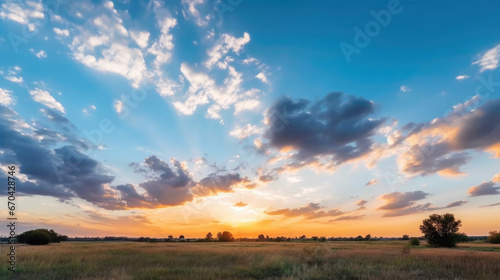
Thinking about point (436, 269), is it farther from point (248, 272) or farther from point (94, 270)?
point (94, 270)

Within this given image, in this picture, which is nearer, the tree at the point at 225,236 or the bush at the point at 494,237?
the bush at the point at 494,237

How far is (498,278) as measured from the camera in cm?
1330

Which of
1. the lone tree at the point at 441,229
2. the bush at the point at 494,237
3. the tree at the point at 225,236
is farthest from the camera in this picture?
the tree at the point at 225,236

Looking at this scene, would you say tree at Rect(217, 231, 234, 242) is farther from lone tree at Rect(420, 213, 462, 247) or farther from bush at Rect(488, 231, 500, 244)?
bush at Rect(488, 231, 500, 244)

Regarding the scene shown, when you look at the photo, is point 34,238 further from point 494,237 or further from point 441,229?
point 494,237

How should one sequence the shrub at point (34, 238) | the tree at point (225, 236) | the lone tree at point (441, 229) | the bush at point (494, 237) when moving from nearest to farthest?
1. the shrub at point (34, 238)
2. the lone tree at point (441, 229)
3. the bush at point (494, 237)
4. the tree at point (225, 236)

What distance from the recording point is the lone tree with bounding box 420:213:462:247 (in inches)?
2130

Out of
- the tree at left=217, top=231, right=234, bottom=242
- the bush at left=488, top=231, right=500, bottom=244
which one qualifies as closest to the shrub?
the tree at left=217, top=231, right=234, bottom=242

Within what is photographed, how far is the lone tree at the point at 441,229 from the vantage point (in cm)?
5409

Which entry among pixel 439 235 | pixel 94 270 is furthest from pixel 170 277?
pixel 439 235

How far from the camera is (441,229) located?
55.6 meters

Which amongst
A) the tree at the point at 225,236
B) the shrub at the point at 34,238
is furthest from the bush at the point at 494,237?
the shrub at the point at 34,238

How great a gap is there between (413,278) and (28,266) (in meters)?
23.4

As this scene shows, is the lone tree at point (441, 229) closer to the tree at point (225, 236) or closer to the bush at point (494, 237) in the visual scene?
the bush at point (494, 237)
